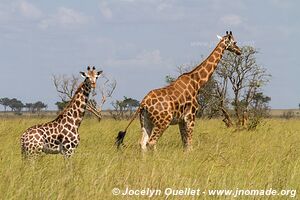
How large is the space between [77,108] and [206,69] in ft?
11.6

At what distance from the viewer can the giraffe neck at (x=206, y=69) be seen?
33.7ft

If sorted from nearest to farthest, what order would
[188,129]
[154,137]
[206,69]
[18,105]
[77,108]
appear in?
[77,108], [154,137], [188,129], [206,69], [18,105]

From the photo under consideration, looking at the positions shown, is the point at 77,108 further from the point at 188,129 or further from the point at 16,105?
the point at 16,105

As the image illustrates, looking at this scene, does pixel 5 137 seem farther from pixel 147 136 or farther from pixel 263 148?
pixel 263 148

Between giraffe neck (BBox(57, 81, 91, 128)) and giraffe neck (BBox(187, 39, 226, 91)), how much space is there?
8.92 feet

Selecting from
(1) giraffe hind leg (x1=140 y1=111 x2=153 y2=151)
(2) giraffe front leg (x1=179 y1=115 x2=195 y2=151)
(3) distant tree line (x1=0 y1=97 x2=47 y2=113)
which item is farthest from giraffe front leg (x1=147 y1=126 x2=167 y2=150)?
(3) distant tree line (x1=0 y1=97 x2=47 y2=113)

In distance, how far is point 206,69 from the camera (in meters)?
10.6

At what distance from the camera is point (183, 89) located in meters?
9.82

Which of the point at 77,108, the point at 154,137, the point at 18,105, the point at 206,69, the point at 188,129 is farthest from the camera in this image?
the point at 18,105

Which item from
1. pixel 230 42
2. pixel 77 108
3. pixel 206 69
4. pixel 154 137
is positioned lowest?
pixel 154 137

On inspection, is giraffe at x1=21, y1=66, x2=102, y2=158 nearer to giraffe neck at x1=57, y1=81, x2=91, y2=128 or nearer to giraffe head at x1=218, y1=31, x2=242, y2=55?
giraffe neck at x1=57, y1=81, x2=91, y2=128

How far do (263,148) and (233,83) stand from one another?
18073 mm

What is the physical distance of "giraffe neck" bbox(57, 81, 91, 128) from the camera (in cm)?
794

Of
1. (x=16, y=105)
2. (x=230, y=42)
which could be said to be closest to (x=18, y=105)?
(x=16, y=105)
